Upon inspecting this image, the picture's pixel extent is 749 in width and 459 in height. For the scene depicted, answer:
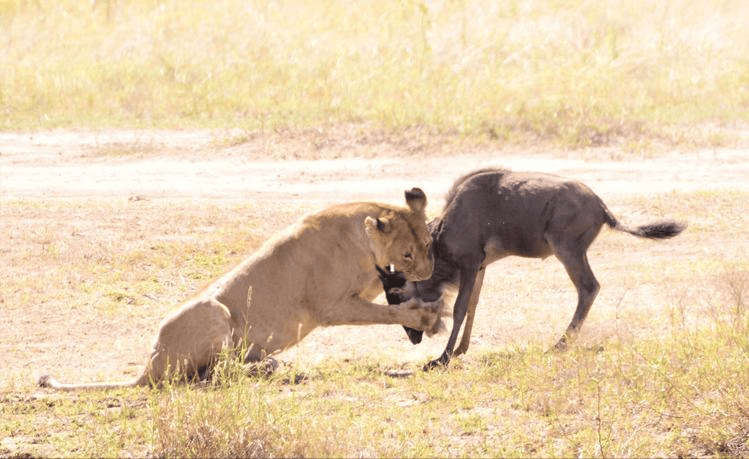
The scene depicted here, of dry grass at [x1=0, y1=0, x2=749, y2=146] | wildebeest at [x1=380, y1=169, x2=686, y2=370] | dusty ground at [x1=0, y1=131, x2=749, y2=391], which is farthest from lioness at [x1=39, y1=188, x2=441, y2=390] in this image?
dry grass at [x1=0, y1=0, x2=749, y2=146]

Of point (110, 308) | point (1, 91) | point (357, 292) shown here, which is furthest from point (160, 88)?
point (357, 292)

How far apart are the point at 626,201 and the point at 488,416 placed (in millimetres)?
6568

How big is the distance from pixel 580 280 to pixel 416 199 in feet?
4.25

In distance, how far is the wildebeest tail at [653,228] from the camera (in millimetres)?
8234

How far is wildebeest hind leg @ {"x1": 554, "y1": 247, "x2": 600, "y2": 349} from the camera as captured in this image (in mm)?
8102

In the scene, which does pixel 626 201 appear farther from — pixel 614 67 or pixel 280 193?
pixel 614 67

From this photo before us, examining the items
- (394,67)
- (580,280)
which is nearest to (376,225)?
(580,280)

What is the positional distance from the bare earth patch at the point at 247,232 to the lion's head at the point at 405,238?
0.66 meters

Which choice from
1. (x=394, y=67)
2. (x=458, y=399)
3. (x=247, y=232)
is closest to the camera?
(x=458, y=399)

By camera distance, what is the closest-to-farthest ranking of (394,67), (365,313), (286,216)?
(365,313) < (286,216) < (394,67)

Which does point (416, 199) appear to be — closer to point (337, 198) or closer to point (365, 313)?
point (365, 313)

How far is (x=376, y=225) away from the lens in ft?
24.7

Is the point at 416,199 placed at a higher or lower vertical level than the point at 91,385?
higher

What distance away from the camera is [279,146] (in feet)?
52.5
